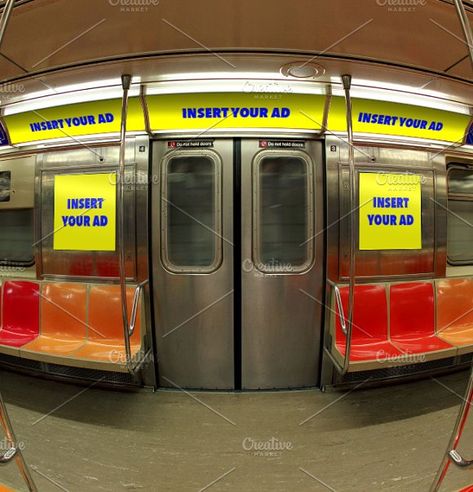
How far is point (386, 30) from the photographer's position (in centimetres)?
134

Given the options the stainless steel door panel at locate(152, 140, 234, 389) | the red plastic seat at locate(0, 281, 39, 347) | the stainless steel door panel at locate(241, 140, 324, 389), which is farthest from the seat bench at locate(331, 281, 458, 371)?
the red plastic seat at locate(0, 281, 39, 347)

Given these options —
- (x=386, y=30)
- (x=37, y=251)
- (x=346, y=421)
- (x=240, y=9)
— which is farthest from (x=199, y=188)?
(x=346, y=421)

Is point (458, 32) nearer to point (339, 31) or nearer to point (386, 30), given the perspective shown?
point (386, 30)

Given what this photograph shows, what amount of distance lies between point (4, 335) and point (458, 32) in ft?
13.6

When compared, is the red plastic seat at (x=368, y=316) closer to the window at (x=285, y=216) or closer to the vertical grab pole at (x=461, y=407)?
the window at (x=285, y=216)

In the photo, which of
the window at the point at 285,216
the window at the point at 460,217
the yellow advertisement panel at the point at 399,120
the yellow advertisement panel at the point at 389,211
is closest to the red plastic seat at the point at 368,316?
the yellow advertisement panel at the point at 389,211

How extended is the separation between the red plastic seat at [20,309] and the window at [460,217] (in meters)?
4.37

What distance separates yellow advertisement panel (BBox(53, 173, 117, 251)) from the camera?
2.51 metres

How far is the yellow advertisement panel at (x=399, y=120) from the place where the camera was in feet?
7.59

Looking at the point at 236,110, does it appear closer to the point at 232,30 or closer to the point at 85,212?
the point at 232,30

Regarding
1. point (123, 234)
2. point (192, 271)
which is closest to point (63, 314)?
point (192, 271)

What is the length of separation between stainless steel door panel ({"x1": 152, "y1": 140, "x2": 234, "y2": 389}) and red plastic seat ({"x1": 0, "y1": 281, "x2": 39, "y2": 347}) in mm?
1333

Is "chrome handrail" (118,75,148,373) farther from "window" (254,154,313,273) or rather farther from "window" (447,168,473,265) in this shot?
"window" (447,168,473,265)

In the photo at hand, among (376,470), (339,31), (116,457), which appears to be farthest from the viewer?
(116,457)
